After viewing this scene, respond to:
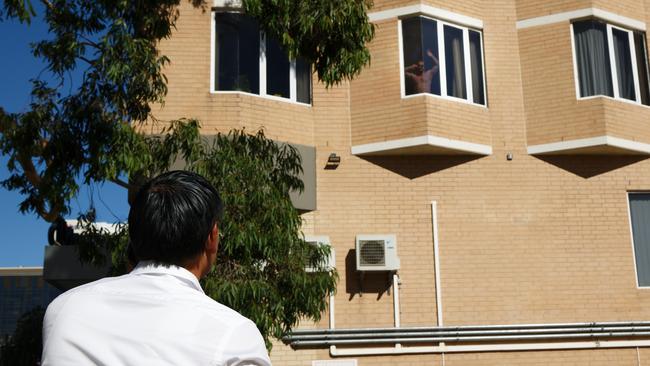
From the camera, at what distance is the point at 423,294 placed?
44.6ft

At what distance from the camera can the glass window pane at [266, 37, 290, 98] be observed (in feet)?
46.0

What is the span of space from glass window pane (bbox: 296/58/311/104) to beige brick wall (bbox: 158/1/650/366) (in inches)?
8.0

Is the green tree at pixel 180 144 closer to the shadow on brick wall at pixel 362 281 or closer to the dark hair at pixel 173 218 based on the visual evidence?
the shadow on brick wall at pixel 362 281

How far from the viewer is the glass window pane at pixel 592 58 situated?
14.7 m

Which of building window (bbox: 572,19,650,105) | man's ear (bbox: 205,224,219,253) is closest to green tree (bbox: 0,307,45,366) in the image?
building window (bbox: 572,19,650,105)

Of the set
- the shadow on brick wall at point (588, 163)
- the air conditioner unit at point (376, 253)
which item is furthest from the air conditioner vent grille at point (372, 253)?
the shadow on brick wall at point (588, 163)

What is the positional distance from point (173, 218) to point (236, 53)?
12.5m

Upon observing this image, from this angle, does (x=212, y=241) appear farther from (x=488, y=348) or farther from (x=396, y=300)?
(x=488, y=348)

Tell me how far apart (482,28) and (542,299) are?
514 cm

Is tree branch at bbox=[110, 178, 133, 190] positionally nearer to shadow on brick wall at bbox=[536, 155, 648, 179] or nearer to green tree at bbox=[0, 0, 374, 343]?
green tree at bbox=[0, 0, 374, 343]

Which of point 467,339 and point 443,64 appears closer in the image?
point 467,339

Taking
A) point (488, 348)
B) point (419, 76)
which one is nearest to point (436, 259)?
point (488, 348)

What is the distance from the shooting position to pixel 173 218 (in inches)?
69.0

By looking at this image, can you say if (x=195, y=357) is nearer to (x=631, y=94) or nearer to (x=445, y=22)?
(x=445, y=22)
